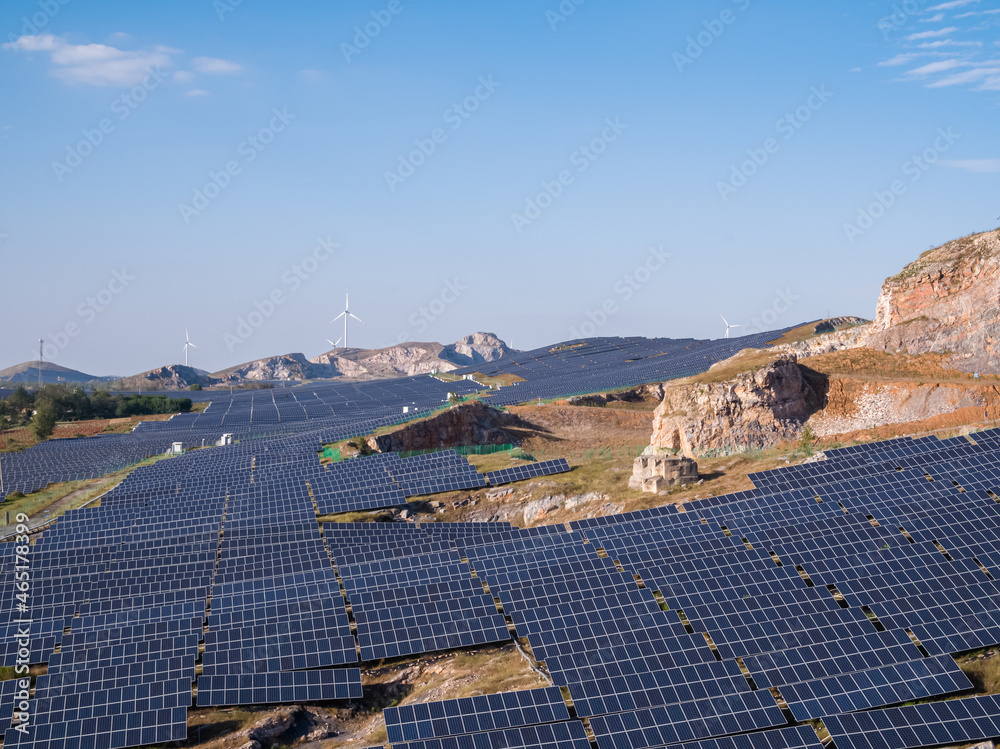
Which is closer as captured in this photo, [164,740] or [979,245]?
[164,740]

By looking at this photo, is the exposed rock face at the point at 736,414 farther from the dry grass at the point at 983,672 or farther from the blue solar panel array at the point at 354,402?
the dry grass at the point at 983,672

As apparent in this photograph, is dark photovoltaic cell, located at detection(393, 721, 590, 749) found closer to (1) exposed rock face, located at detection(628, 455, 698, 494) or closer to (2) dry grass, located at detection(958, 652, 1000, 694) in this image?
(2) dry grass, located at detection(958, 652, 1000, 694)

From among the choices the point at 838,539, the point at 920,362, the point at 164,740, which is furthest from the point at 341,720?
the point at 920,362

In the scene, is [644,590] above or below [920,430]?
below

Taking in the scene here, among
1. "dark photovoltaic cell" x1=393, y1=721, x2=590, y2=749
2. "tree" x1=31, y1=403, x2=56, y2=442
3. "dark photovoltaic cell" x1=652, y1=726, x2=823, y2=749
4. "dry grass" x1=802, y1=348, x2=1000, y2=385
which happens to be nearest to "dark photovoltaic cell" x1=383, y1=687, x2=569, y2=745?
"dark photovoltaic cell" x1=393, y1=721, x2=590, y2=749

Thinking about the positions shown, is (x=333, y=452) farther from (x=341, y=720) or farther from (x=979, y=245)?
(x=979, y=245)

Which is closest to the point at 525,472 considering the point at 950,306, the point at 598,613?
the point at 598,613
